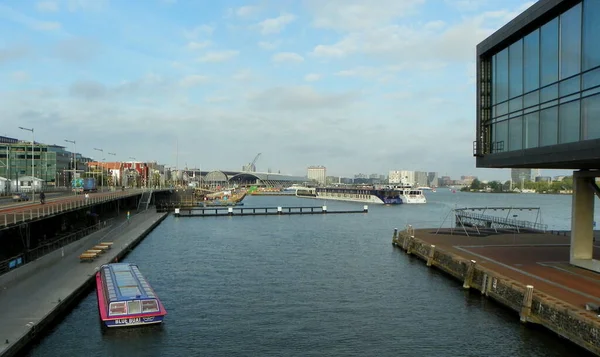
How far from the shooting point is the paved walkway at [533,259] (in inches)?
960

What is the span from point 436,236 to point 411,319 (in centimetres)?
2645

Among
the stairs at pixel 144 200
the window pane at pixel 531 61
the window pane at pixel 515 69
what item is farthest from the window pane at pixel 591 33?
the stairs at pixel 144 200

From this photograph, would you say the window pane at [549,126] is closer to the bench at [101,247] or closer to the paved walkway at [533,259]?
the paved walkway at [533,259]

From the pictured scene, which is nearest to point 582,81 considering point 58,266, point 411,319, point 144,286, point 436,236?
point 411,319

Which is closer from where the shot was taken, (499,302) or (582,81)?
(582,81)

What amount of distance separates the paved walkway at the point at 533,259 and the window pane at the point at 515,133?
7861mm

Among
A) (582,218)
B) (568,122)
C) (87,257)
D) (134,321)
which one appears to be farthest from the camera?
(87,257)

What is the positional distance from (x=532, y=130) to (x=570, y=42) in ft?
16.5

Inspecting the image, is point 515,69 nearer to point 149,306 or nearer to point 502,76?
point 502,76

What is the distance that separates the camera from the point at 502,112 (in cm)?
3014

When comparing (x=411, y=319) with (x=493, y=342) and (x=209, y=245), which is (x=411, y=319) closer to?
(x=493, y=342)

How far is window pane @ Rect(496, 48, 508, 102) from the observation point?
30.2 meters

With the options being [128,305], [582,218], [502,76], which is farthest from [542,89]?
[128,305]

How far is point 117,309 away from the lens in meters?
23.5
